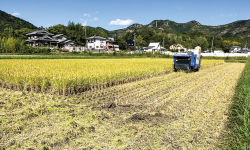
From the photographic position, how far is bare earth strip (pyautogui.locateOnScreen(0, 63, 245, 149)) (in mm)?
3061

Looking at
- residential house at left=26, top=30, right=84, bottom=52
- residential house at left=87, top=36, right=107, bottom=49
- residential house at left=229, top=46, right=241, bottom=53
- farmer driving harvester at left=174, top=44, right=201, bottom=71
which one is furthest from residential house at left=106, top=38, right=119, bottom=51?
residential house at left=229, top=46, right=241, bottom=53

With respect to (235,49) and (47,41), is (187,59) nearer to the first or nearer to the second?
(47,41)

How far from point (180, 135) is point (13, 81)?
6.32 meters

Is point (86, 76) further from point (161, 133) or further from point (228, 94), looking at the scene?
point (228, 94)

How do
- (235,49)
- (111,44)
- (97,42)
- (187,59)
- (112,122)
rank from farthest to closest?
1. (235,49)
2. (111,44)
3. (97,42)
4. (187,59)
5. (112,122)

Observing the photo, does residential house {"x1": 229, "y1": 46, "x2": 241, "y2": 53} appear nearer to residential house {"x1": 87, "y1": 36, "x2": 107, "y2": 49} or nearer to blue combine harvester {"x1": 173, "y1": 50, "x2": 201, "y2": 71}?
residential house {"x1": 87, "y1": 36, "x2": 107, "y2": 49}

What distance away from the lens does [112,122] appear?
3922 mm

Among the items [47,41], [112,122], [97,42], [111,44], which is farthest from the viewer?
[111,44]

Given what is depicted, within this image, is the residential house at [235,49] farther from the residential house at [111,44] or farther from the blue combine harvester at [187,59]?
the blue combine harvester at [187,59]

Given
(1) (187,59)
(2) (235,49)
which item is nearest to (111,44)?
(1) (187,59)

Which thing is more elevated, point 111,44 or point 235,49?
point 111,44

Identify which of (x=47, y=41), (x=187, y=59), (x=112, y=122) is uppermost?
(x=47, y=41)

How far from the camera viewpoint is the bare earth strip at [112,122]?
120 inches

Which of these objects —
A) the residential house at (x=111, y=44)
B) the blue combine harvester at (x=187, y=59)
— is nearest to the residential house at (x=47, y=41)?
the residential house at (x=111, y=44)
